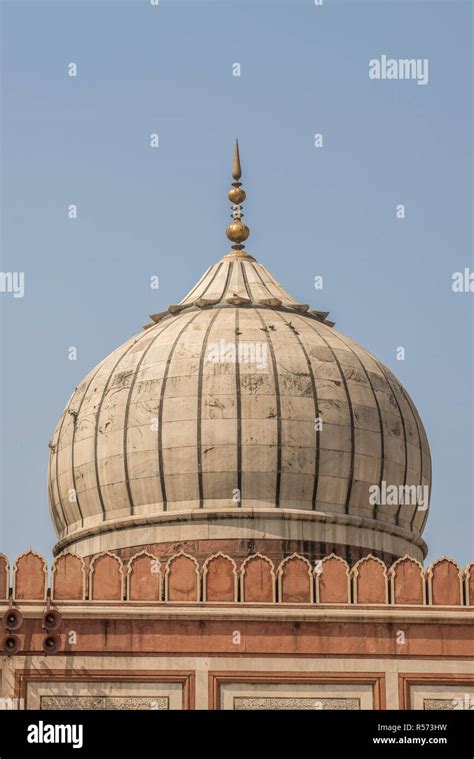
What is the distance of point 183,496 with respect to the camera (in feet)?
107

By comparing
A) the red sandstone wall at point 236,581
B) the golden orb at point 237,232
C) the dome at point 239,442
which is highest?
the golden orb at point 237,232

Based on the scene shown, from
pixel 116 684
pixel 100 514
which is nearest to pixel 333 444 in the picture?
pixel 100 514

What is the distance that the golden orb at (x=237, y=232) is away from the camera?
37000 millimetres

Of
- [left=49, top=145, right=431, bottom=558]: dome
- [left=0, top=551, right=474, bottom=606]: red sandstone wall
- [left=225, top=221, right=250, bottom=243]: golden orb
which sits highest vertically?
[left=225, top=221, right=250, bottom=243]: golden orb

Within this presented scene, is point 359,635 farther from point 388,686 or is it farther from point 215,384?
point 215,384

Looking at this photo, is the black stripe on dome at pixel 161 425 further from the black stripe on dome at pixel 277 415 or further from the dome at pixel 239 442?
the black stripe on dome at pixel 277 415

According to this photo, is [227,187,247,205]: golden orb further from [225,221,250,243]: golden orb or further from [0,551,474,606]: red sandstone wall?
[0,551,474,606]: red sandstone wall

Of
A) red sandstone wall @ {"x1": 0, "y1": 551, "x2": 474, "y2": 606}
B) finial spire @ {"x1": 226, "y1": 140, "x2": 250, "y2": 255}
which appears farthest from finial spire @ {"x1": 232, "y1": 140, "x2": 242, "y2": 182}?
red sandstone wall @ {"x1": 0, "y1": 551, "x2": 474, "y2": 606}

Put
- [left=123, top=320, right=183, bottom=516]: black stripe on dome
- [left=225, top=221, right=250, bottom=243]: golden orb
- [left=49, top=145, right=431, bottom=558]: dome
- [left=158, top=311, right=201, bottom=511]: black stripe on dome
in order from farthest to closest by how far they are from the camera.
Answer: [left=225, top=221, right=250, bottom=243]: golden orb < [left=123, top=320, right=183, bottom=516]: black stripe on dome < [left=158, top=311, right=201, bottom=511]: black stripe on dome < [left=49, top=145, right=431, bottom=558]: dome

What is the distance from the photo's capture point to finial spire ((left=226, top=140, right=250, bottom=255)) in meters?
37.0

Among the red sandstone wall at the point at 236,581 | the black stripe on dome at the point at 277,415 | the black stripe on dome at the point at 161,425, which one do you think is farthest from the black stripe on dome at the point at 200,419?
the red sandstone wall at the point at 236,581

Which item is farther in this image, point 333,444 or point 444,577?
point 333,444

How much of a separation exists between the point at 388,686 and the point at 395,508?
517cm
